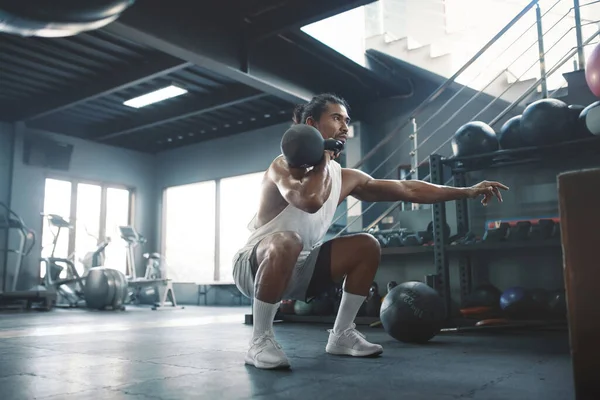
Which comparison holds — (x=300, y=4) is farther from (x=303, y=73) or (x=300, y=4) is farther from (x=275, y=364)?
(x=275, y=364)

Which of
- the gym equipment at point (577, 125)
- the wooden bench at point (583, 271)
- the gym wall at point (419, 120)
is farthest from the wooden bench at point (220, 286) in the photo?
the wooden bench at point (583, 271)

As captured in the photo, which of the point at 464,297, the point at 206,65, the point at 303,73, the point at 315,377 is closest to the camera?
the point at 315,377

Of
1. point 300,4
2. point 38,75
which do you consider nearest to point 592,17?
point 300,4

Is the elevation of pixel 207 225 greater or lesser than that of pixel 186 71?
lesser

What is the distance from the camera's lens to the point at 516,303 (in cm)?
304

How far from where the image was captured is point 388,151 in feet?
22.3

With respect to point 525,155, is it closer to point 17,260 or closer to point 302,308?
point 302,308

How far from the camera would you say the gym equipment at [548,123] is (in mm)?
2979

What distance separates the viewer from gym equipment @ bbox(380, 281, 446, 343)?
2.26 meters

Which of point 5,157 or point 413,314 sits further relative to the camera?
point 5,157

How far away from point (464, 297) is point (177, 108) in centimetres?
511

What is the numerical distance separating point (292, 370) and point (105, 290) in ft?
17.4

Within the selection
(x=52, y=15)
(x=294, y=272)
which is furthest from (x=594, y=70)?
(x=52, y=15)

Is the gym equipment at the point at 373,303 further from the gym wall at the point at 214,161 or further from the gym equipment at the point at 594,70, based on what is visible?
the gym wall at the point at 214,161
